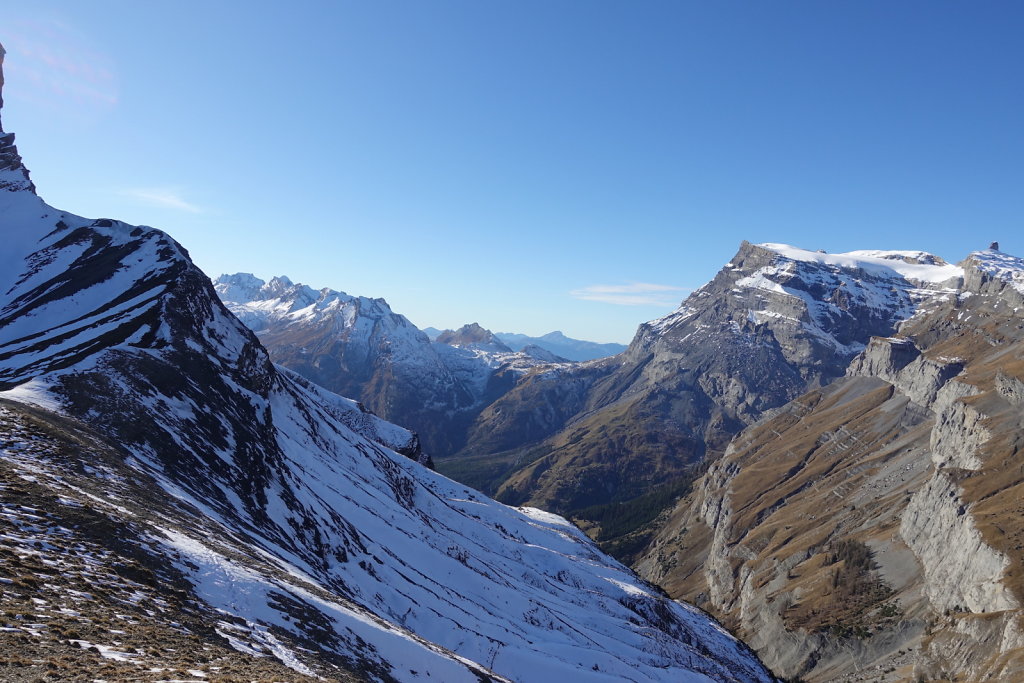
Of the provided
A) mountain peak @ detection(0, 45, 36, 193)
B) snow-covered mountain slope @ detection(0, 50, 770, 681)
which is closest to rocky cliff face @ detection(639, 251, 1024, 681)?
snow-covered mountain slope @ detection(0, 50, 770, 681)

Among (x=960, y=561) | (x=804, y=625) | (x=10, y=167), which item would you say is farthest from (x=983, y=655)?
(x=10, y=167)

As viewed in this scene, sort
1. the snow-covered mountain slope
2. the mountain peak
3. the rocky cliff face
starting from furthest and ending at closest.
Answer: the mountain peak → the rocky cliff face → the snow-covered mountain slope

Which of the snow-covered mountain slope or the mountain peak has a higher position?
the mountain peak

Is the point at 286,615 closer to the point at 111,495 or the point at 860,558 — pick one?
the point at 111,495

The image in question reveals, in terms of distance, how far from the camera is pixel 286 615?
1163 inches

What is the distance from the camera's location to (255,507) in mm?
53531

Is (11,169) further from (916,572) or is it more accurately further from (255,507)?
(916,572)

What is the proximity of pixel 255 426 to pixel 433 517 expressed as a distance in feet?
150

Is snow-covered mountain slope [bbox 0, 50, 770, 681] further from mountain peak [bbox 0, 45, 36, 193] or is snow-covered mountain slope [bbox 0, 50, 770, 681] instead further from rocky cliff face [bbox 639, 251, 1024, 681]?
rocky cliff face [bbox 639, 251, 1024, 681]

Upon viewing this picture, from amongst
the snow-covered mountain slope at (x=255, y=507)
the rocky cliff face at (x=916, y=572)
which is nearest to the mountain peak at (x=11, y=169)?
the snow-covered mountain slope at (x=255, y=507)

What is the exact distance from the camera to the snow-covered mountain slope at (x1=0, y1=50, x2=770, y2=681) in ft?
100.0

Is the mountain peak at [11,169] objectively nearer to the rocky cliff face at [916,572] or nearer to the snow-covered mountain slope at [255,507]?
the snow-covered mountain slope at [255,507]

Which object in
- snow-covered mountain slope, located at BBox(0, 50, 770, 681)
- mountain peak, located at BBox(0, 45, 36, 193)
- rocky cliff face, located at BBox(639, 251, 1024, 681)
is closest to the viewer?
snow-covered mountain slope, located at BBox(0, 50, 770, 681)

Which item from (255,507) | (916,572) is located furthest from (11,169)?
(916,572)
